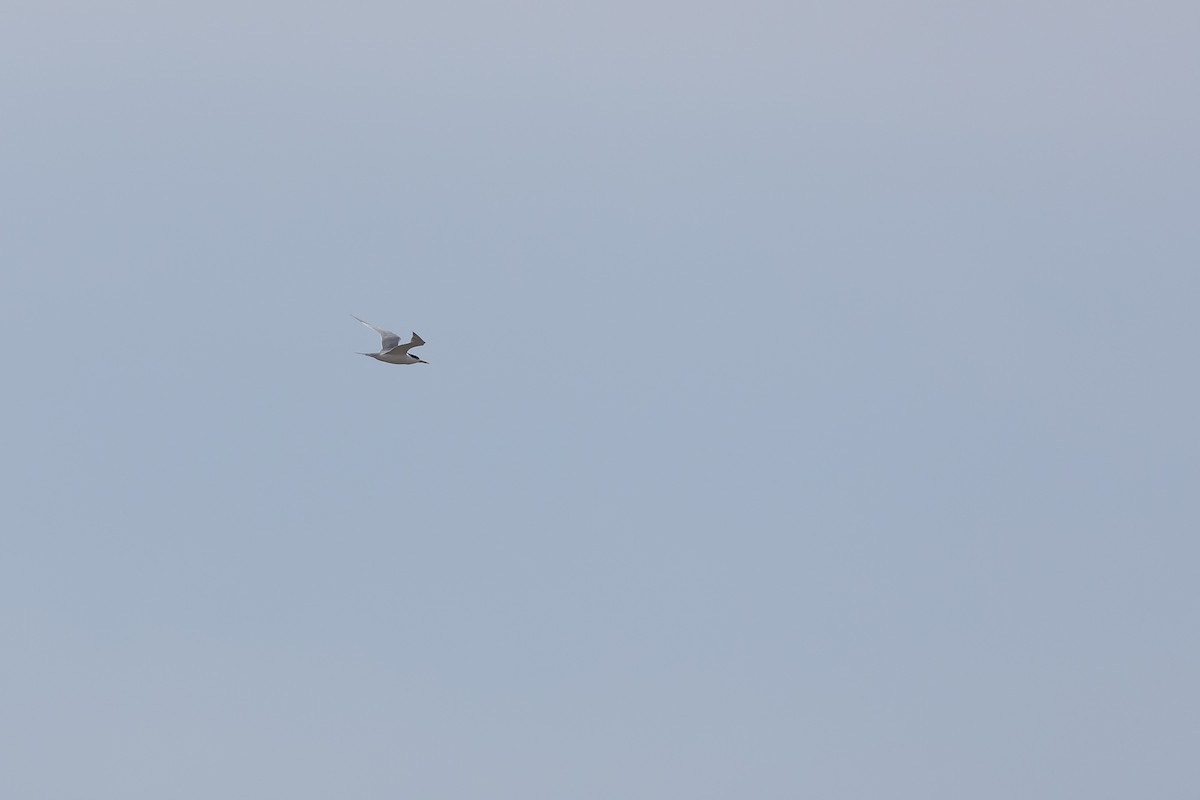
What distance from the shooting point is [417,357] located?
118750 mm

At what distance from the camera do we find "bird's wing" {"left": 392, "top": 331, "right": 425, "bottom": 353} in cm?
11162

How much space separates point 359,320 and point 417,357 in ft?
12.6

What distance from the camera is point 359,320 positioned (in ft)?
391

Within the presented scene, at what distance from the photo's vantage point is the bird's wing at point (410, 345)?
366ft

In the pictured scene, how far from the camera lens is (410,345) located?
114312 millimetres
